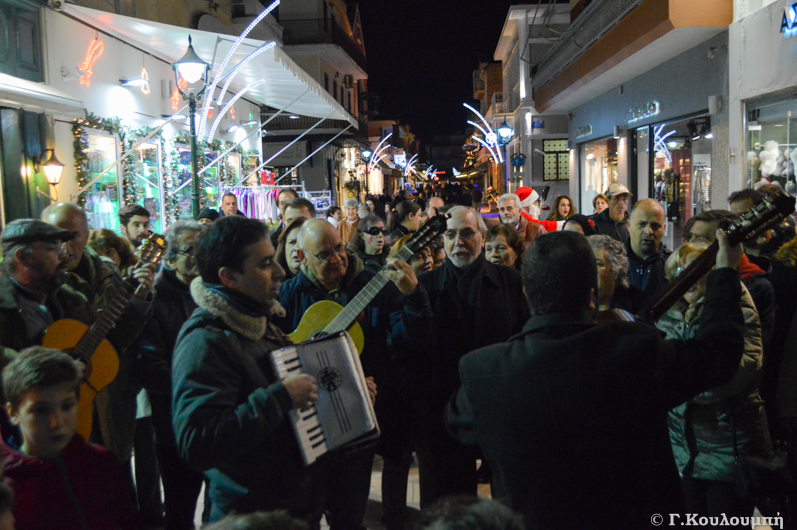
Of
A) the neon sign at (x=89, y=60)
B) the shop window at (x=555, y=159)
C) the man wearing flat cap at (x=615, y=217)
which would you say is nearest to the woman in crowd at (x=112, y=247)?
the man wearing flat cap at (x=615, y=217)

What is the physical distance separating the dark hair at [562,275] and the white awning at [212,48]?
7803 mm

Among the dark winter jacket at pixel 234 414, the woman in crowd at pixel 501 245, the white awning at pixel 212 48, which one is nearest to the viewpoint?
the dark winter jacket at pixel 234 414

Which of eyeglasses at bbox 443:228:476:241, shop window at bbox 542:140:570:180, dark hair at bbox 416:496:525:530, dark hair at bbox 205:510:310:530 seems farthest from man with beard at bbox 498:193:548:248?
shop window at bbox 542:140:570:180

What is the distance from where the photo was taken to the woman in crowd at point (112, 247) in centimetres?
494

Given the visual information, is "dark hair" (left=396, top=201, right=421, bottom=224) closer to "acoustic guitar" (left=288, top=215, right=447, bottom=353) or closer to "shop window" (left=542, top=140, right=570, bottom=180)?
"acoustic guitar" (left=288, top=215, right=447, bottom=353)

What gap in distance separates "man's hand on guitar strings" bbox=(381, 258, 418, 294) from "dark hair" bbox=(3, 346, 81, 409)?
146 cm

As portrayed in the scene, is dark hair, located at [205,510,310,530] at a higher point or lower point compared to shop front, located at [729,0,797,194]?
lower

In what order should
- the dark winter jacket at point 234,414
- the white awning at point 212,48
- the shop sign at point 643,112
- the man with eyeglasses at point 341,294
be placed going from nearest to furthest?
Answer: the dark winter jacket at point 234,414 < the man with eyeglasses at point 341,294 < the white awning at point 212,48 < the shop sign at point 643,112

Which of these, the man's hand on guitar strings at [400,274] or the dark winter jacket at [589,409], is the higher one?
the man's hand on guitar strings at [400,274]

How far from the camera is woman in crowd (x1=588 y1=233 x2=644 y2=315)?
10.4 feet

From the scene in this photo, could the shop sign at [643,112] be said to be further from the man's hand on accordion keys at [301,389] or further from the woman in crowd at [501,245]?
the man's hand on accordion keys at [301,389]

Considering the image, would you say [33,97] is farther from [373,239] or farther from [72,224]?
[373,239]

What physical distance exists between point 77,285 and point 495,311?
2.65m

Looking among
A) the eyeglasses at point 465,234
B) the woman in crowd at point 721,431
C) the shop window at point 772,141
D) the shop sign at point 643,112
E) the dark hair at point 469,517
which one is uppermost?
the shop sign at point 643,112
